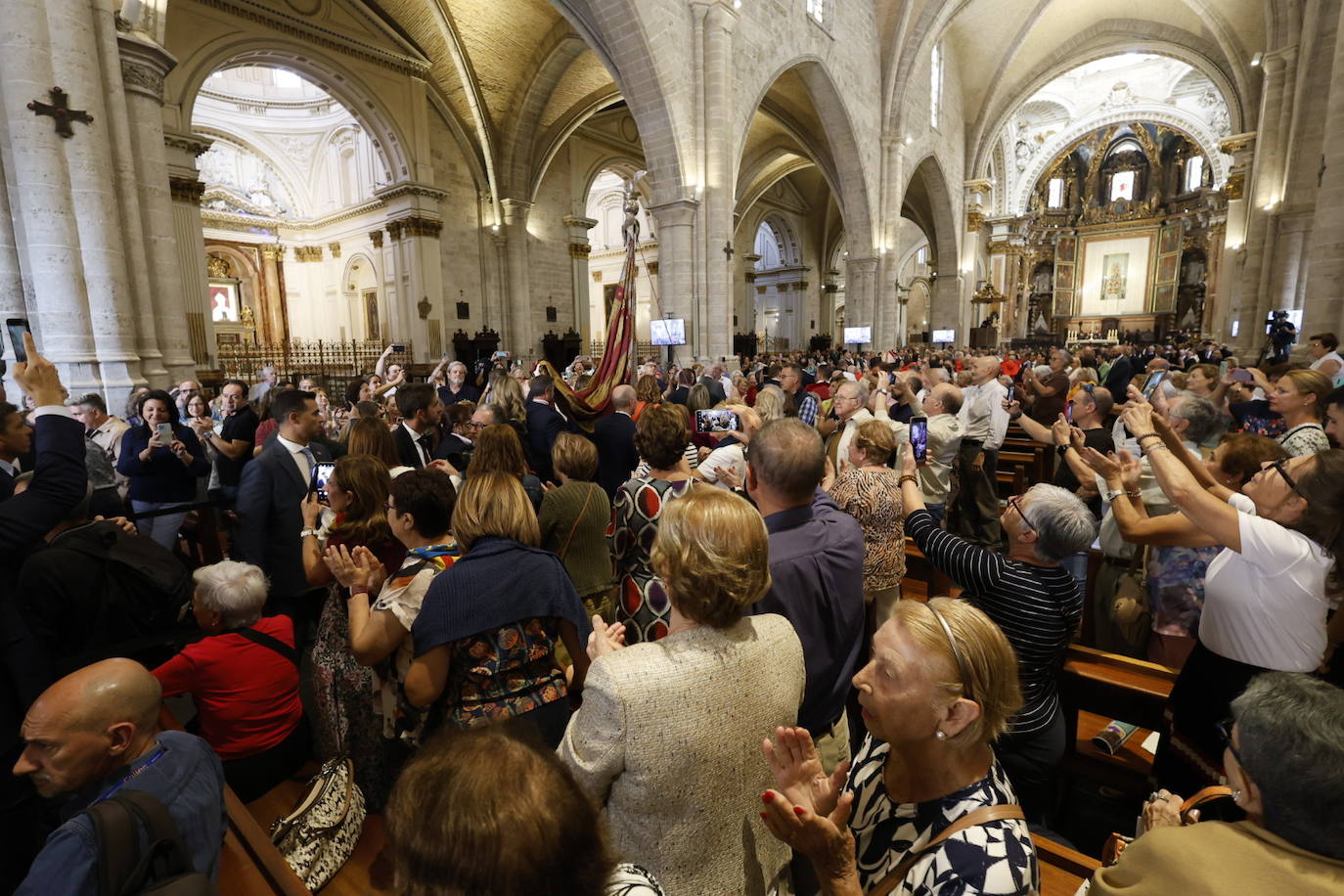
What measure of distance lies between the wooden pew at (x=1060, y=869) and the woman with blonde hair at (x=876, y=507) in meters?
1.12

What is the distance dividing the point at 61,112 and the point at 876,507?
7.25 metres

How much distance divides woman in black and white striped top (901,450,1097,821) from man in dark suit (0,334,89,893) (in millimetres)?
2985

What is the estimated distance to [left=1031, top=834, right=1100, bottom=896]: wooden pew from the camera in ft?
5.51

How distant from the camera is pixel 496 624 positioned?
174 centimetres

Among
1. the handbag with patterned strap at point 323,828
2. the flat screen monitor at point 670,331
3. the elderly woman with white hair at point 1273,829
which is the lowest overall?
the handbag with patterned strap at point 323,828

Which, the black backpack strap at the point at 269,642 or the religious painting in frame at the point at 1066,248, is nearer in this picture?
the black backpack strap at the point at 269,642

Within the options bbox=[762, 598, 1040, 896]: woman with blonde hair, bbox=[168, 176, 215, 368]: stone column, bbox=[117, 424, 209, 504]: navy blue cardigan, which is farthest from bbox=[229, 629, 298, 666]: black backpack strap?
bbox=[168, 176, 215, 368]: stone column

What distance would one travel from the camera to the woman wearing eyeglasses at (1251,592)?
5.89 ft

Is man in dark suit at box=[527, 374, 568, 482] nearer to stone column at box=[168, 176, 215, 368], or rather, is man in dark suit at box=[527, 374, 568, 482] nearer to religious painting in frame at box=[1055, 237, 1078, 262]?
stone column at box=[168, 176, 215, 368]

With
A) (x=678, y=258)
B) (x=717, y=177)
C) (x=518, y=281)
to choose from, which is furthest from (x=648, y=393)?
(x=518, y=281)

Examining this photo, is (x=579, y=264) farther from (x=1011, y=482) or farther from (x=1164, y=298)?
(x=1164, y=298)

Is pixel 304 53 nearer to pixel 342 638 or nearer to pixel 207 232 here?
pixel 207 232

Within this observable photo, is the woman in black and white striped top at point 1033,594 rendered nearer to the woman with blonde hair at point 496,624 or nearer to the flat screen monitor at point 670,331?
the woman with blonde hair at point 496,624

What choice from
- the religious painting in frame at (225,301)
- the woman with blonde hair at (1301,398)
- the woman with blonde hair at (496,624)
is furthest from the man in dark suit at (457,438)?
the religious painting in frame at (225,301)
